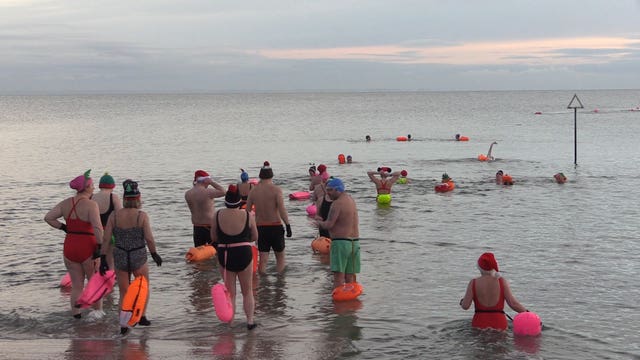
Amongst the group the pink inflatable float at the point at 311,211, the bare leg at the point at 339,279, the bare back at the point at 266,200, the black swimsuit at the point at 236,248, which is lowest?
the bare leg at the point at 339,279

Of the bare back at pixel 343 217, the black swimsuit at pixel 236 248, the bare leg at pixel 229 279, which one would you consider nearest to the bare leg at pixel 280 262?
the bare back at pixel 343 217

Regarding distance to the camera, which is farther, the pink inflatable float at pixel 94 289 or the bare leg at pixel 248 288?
the pink inflatable float at pixel 94 289

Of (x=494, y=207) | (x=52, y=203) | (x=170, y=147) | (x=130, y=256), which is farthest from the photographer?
(x=170, y=147)

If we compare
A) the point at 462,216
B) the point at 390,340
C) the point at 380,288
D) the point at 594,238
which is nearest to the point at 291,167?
the point at 462,216

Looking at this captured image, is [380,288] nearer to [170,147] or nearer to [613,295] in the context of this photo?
[613,295]

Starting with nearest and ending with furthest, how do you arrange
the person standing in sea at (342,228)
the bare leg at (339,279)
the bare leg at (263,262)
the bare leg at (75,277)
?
the bare leg at (75,277) → the person standing in sea at (342,228) → the bare leg at (339,279) → the bare leg at (263,262)

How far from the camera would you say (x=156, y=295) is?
12953 millimetres

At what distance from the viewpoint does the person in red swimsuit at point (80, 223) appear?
33.6 feet

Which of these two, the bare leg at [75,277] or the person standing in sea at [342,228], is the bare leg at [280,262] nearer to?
the person standing in sea at [342,228]

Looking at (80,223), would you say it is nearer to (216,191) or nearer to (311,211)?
(216,191)

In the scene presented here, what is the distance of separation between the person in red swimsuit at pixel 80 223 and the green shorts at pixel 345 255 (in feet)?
12.4

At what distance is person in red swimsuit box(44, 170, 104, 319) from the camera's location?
33.6 ft

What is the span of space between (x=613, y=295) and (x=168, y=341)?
8.16 metres

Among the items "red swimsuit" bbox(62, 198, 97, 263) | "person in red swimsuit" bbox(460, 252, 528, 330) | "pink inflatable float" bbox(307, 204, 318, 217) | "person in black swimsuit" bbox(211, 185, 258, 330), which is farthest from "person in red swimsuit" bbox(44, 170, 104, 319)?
"pink inflatable float" bbox(307, 204, 318, 217)
